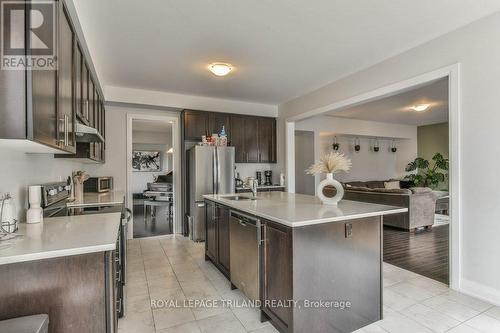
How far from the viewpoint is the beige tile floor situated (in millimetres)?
2021

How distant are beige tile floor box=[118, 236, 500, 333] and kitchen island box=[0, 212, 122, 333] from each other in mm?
894

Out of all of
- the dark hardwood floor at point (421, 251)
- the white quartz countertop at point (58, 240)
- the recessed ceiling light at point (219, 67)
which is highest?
the recessed ceiling light at point (219, 67)

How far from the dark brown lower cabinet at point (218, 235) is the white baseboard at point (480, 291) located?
2354 mm

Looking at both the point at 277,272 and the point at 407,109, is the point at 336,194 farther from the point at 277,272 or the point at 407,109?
the point at 407,109

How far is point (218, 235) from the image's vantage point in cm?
303

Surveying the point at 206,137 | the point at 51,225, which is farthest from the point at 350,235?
the point at 206,137

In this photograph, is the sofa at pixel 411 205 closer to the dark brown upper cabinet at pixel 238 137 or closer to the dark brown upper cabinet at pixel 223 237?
the dark brown upper cabinet at pixel 238 137

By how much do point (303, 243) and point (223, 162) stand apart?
3.07 m

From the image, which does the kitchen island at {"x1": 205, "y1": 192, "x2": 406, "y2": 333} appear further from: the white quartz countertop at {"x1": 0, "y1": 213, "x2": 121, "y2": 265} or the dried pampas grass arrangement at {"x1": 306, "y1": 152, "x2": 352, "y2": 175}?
the white quartz countertop at {"x1": 0, "y1": 213, "x2": 121, "y2": 265}

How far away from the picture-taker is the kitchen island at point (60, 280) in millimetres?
1145

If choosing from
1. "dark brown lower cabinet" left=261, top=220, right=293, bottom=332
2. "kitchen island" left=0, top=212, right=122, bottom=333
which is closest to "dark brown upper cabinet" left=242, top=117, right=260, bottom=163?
"dark brown lower cabinet" left=261, top=220, right=293, bottom=332

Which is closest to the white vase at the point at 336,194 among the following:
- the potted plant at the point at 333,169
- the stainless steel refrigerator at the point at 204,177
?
the potted plant at the point at 333,169

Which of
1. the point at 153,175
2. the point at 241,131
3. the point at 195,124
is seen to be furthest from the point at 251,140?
the point at 153,175

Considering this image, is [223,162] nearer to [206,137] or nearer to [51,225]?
[206,137]
